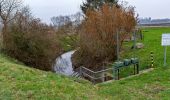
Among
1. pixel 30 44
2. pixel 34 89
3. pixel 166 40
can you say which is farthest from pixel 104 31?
pixel 34 89

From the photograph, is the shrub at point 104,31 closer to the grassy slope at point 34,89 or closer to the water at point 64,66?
the water at point 64,66

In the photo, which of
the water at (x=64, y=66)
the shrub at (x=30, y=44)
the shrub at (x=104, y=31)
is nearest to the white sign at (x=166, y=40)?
the shrub at (x=104, y=31)

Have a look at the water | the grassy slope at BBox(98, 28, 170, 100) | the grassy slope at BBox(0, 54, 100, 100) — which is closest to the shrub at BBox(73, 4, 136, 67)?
the water

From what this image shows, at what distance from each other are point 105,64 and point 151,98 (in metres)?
22.3

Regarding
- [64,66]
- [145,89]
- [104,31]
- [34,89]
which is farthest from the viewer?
[64,66]

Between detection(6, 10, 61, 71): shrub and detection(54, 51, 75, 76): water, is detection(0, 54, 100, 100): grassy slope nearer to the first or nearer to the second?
Answer: detection(6, 10, 61, 71): shrub

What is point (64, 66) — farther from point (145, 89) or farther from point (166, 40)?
point (145, 89)

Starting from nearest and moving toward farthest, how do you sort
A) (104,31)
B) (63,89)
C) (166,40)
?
(63,89) → (166,40) → (104,31)

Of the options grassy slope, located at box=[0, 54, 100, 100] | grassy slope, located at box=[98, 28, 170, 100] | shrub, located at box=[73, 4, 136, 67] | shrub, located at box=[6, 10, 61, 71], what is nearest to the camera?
grassy slope, located at box=[0, 54, 100, 100]

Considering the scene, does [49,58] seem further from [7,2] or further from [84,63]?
[7,2]

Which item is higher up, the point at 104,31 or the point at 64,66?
the point at 104,31

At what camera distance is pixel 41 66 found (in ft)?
121

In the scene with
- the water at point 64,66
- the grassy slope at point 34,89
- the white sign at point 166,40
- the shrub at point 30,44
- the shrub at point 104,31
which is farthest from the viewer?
the water at point 64,66

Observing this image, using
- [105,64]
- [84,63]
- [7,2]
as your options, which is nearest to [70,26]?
[7,2]
